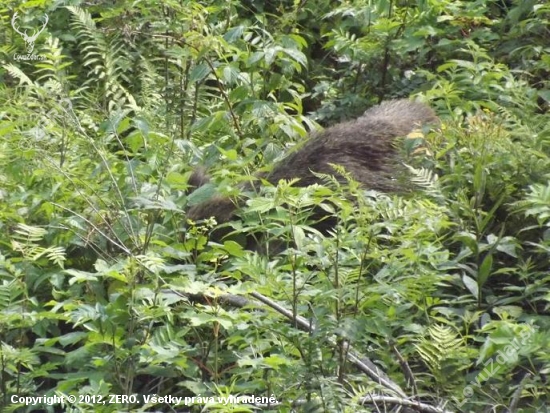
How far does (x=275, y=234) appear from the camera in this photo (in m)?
4.35

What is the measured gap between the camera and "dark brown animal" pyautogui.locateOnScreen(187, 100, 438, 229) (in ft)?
17.5

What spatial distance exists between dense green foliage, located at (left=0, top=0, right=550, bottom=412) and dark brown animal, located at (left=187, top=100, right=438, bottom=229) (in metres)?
0.14

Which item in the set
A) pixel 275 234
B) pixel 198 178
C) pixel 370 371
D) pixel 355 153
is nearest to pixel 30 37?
pixel 198 178

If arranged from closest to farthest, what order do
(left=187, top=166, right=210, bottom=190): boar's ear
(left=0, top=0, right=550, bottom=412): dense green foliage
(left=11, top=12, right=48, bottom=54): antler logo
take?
1. (left=0, top=0, right=550, bottom=412): dense green foliage
2. (left=187, top=166, right=210, bottom=190): boar's ear
3. (left=11, top=12, right=48, bottom=54): antler logo

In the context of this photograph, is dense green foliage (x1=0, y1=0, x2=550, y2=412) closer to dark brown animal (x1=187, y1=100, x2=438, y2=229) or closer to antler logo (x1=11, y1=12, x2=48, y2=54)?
dark brown animal (x1=187, y1=100, x2=438, y2=229)

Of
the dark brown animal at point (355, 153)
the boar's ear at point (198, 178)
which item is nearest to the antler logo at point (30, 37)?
the boar's ear at point (198, 178)

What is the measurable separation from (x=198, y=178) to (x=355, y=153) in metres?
0.94

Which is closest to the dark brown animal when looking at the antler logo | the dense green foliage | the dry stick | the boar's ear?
the boar's ear

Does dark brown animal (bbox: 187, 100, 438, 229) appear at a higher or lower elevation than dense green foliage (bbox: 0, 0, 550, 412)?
lower

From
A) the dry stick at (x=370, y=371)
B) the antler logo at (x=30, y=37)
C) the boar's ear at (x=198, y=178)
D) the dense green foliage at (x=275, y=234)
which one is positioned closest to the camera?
the dry stick at (x=370, y=371)

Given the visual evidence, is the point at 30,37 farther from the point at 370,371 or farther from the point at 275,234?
Result: the point at 370,371

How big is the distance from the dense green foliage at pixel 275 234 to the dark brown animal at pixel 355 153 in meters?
0.14

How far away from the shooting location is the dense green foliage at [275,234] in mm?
3764

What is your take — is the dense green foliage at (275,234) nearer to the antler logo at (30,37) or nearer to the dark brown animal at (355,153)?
the dark brown animal at (355,153)
